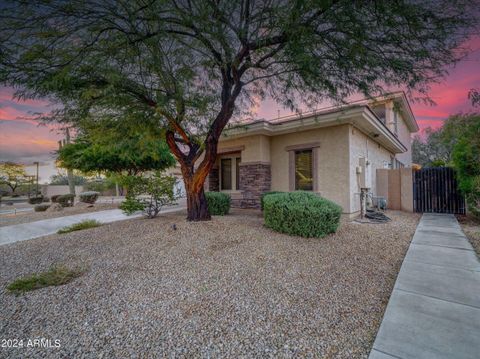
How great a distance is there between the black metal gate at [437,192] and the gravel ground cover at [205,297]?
22.3 feet

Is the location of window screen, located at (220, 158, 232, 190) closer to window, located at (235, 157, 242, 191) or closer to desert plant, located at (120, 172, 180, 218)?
window, located at (235, 157, 242, 191)

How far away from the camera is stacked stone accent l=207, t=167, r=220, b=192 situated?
1199 cm

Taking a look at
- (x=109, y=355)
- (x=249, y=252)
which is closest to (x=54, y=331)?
(x=109, y=355)

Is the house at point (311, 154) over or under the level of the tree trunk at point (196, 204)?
over

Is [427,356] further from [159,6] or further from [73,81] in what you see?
[73,81]

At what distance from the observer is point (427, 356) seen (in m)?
1.85

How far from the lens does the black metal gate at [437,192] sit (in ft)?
30.6

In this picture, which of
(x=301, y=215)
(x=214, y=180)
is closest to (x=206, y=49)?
(x=301, y=215)

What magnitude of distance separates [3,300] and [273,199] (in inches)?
196

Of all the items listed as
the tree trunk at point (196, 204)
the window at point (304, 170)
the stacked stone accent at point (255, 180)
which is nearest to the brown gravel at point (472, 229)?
the window at point (304, 170)

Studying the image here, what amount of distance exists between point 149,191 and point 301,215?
4.98 meters

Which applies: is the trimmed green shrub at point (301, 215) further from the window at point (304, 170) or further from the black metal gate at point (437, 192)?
the black metal gate at point (437, 192)

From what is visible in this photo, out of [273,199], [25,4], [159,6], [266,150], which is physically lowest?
[273,199]

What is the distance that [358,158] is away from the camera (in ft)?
28.9
